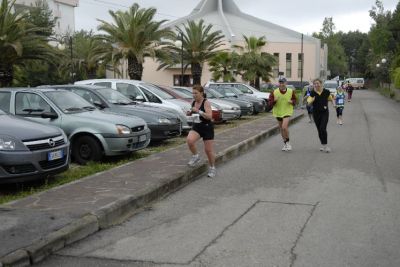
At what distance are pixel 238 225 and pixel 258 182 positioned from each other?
2.75 meters

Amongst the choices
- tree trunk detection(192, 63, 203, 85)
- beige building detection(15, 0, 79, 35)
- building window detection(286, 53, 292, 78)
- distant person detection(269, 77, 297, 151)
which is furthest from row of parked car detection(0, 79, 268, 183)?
building window detection(286, 53, 292, 78)

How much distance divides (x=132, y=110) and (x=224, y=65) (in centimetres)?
3339

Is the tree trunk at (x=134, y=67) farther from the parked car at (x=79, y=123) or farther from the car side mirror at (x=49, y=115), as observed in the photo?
the car side mirror at (x=49, y=115)

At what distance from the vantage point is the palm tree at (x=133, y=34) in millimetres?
27922

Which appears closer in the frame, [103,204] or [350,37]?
[103,204]

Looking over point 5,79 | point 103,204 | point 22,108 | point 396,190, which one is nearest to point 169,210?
point 103,204

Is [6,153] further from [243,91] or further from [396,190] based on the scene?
[243,91]

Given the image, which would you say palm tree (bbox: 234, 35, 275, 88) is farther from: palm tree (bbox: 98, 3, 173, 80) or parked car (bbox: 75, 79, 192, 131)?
parked car (bbox: 75, 79, 192, 131)

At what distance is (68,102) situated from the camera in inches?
418

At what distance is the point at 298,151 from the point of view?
41.9 ft

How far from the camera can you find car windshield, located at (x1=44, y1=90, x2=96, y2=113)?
405 inches

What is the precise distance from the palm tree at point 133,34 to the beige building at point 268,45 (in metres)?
37.7

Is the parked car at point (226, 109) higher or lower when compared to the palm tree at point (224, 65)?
lower

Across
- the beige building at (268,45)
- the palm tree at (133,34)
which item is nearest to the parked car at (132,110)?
the palm tree at (133,34)
